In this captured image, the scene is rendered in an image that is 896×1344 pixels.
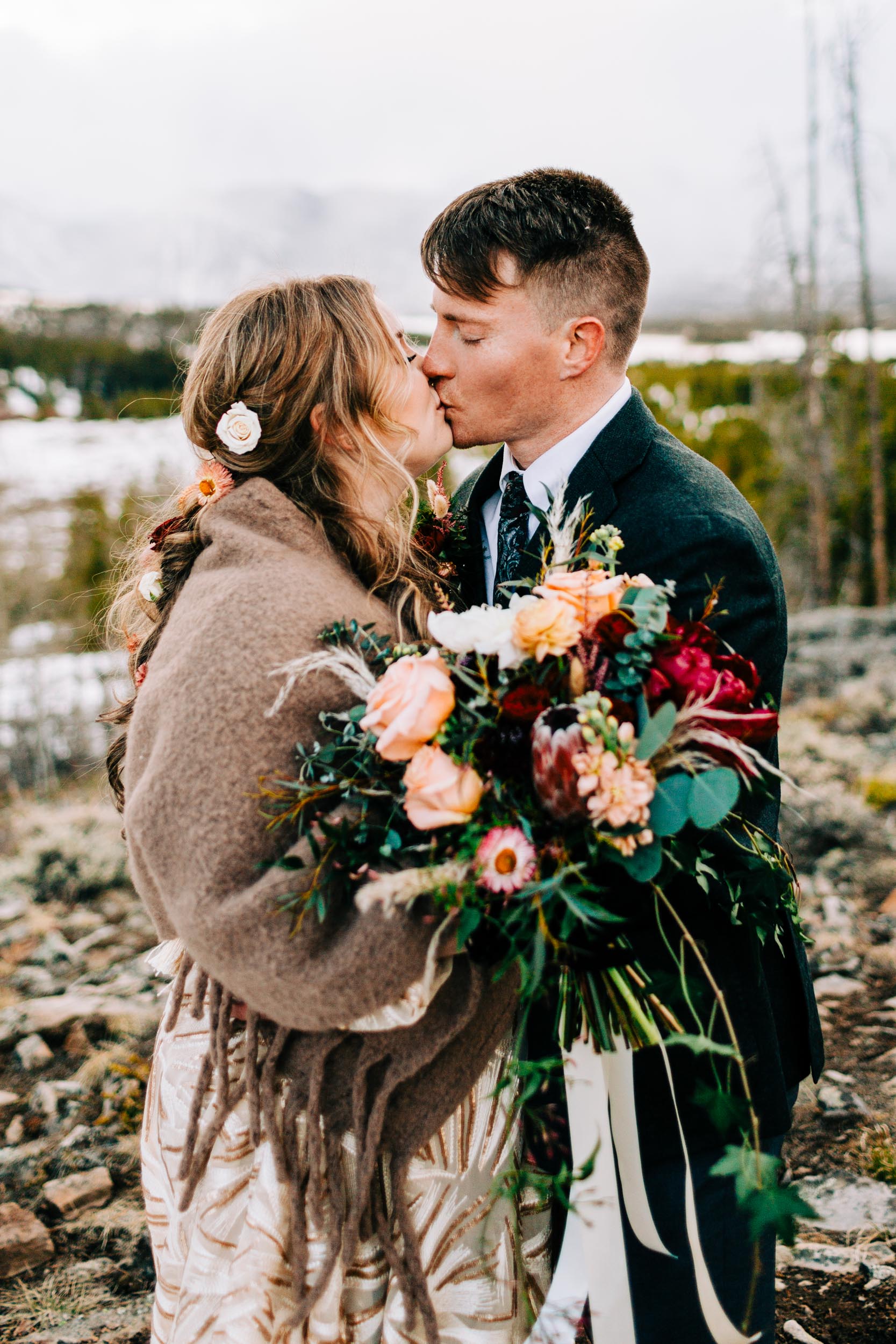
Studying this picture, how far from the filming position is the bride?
157cm

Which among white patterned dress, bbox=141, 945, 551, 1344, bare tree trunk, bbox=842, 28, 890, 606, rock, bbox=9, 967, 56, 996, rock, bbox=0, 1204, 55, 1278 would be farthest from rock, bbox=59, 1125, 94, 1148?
bare tree trunk, bbox=842, 28, 890, 606

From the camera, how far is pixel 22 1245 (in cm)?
288

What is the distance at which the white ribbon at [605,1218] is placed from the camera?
1688 mm

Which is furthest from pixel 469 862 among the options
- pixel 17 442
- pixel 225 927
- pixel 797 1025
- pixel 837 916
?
pixel 17 442

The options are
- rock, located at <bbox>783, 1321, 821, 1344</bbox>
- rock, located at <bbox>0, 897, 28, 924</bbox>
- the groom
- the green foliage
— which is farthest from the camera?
rock, located at <bbox>0, 897, 28, 924</bbox>

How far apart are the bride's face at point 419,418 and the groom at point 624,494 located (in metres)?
0.09

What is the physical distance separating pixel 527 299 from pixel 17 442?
2809 cm

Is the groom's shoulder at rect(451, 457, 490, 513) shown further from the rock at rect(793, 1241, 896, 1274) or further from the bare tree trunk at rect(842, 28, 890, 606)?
the bare tree trunk at rect(842, 28, 890, 606)

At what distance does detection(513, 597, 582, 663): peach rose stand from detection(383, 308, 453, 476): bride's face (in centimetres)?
105

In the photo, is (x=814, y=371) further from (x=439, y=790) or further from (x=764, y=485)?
(x=439, y=790)

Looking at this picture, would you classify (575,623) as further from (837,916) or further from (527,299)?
(837,916)

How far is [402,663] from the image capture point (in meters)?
1.46

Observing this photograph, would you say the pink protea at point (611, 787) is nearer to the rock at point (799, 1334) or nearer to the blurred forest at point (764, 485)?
the rock at point (799, 1334)

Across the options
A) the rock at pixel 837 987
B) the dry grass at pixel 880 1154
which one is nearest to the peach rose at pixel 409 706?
the dry grass at pixel 880 1154
